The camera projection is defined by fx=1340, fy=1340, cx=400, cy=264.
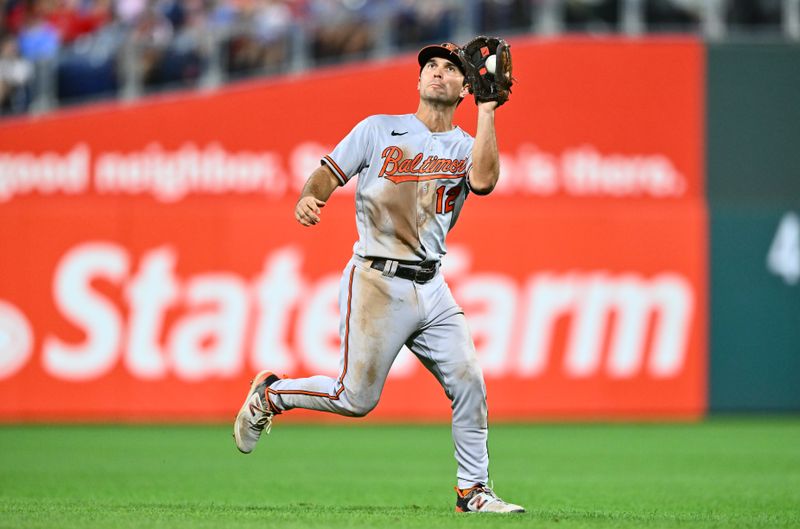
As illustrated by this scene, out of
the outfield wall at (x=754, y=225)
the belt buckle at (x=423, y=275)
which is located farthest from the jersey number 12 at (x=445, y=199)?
the outfield wall at (x=754, y=225)

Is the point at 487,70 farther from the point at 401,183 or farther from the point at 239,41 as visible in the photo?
the point at 239,41

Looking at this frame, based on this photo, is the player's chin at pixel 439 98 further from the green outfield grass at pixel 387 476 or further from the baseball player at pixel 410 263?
the green outfield grass at pixel 387 476

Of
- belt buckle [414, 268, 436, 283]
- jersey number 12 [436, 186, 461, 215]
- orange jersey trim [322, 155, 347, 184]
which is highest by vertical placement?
orange jersey trim [322, 155, 347, 184]

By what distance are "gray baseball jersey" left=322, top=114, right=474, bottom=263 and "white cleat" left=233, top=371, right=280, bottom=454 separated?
0.91m

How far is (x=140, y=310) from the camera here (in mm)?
14773

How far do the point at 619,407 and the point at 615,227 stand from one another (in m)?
2.06

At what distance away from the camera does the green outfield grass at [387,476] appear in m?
6.49

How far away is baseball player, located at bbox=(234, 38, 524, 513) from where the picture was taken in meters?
6.57

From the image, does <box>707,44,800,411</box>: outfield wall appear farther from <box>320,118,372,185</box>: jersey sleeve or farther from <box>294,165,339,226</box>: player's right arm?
<box>294,165,339,226</box>: player's right arm

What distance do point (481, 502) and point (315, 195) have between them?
172 centimetres

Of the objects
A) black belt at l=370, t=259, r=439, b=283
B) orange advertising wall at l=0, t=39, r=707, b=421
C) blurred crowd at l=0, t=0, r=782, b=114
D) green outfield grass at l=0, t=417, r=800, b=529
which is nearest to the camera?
green outfield grass at l=0, t=417, r=800, b=529

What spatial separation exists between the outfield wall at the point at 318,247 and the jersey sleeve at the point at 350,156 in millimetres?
8311

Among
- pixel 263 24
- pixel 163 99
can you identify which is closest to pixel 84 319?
pixel 163 99

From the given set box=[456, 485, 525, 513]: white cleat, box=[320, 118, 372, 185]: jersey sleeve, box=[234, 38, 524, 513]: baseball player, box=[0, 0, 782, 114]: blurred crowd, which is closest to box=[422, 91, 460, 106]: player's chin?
box=[234, 38, 524, 513]: baseball player
